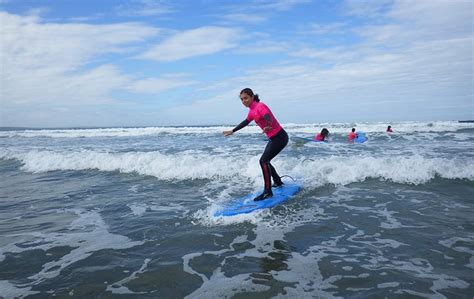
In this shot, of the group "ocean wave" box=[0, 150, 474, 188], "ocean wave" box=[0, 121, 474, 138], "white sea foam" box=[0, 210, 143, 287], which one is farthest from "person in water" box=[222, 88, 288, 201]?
"ocean wave" box=[0, 121, 474, 138]

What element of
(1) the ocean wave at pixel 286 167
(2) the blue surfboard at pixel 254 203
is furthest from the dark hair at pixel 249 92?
(1) the ocean wave at pixel 286 167

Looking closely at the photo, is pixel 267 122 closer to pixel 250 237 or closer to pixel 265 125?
pixel 265 125

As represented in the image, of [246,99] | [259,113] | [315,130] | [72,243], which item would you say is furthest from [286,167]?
[315,130]

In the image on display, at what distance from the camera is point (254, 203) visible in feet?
21.1

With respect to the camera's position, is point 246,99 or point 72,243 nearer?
point 72,243

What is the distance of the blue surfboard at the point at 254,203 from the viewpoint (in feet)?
19.8

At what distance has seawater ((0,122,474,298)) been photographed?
3572 millimetres

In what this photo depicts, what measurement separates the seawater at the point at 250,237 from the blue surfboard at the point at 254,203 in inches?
5.5

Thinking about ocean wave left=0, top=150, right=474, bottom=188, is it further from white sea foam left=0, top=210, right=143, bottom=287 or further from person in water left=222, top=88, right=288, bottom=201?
white sea foam left=0, top=210, right=143, bottom=287

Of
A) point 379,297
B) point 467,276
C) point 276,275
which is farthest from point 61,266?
point 467,276

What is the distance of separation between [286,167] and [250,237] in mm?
6033

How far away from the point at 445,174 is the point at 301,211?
4.91 meters

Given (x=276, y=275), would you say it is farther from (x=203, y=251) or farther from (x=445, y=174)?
(x=445, y=174)

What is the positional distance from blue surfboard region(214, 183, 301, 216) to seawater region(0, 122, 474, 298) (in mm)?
139
